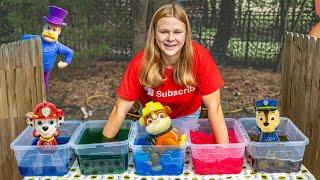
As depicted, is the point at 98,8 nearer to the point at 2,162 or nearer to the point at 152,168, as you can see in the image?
the point at 2,162

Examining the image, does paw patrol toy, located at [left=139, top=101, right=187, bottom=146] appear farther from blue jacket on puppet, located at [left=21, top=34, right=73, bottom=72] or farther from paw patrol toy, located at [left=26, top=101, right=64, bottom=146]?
blue jacket on puppet, located at [left=21, top=34, right=73, bottom=72]

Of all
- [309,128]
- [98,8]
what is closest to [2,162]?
[309,128]

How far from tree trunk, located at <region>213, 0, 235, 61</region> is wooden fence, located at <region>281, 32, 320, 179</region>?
17.0 ft

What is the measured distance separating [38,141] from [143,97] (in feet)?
2.24

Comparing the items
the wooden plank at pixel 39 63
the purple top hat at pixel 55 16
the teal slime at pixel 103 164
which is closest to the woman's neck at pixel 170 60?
the teal slime at pixel 103 164

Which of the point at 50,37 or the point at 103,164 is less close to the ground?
the point at 50,37

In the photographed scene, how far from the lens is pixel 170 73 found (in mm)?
2400

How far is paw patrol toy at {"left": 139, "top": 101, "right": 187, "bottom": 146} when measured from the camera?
2.15 metres

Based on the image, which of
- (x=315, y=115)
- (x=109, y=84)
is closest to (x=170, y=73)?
(x=315, y=115)

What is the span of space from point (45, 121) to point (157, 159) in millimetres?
627

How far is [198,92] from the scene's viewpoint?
102 inches

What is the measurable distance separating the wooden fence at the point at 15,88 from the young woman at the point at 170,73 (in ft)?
2.43

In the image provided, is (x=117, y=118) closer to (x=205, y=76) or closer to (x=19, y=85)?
(x=205, y=76)

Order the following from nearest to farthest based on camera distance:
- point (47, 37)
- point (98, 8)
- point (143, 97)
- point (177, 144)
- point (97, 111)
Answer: point (177, 144) < point (143, 97) < point (47, 37) < point (97, 111) < point (98, 8)
